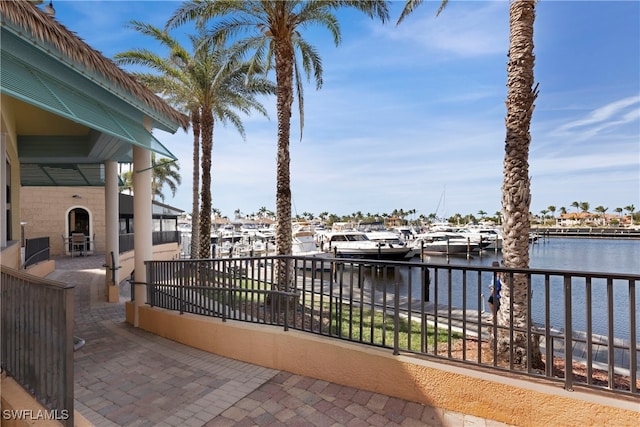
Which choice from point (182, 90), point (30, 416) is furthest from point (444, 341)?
point (182, 90)

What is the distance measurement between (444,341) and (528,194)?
11.9 feet

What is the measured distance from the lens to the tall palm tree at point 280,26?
33.5 feet

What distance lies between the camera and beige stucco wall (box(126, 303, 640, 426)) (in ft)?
9.05

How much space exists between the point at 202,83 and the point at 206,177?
4.24m

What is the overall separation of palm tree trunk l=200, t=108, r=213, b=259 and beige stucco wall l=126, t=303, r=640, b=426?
11664 mm

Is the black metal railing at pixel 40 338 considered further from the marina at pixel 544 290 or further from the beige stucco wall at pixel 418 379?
the marina at pixel 544 290

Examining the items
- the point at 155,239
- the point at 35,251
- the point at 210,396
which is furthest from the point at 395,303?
the point at 155,239

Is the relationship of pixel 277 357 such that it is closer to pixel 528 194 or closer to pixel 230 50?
pixel 528 194

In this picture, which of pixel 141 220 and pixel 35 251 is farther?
pixel 35 251

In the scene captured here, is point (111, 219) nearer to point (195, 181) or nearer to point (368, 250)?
point (195, 181)

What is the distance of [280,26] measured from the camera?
1023 centimetres

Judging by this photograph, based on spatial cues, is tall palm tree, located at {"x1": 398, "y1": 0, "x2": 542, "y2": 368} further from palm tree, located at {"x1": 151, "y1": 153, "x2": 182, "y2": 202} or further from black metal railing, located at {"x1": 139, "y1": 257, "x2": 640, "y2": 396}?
palm tree, located at {"x1": 151, "y1": 153, "x2": 182, "y2": 202}

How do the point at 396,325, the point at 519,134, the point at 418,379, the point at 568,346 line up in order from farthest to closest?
the point at 519,134, the point at 396,325, the point at 418,379, the point at 568,346

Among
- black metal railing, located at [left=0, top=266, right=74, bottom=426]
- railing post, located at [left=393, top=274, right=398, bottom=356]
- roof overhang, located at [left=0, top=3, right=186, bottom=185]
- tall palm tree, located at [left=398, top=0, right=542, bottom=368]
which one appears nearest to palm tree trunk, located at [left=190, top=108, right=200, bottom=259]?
roof overhang, located at [left=0, top=3, right=186, bottom=185]
